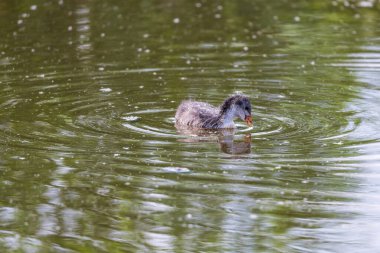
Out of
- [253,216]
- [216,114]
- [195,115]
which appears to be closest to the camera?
[253,216]

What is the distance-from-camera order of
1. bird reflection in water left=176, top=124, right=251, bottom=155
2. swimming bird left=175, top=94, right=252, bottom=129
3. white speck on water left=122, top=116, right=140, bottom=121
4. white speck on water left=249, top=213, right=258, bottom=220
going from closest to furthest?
1. white speck on water left=249, top=213, right=258, bottom=220
2. bird reflection in water left=176, top=124, right=251, bottom=155
3. swimming bird left=175, top=94, right=252, bottom=129
4. white speck on water left=122, top=116, right=140, bottom=121

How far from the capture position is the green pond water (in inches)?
335

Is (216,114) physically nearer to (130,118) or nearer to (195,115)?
(195,115)

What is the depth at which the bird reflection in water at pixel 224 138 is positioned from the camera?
36.5 ft

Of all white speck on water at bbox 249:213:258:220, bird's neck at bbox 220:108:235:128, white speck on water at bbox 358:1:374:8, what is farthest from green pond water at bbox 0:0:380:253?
white speck on water at bbox 358:1:374:8

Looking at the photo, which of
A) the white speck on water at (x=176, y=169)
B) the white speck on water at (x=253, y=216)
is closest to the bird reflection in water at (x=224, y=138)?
the white speck on water at (x=176, y=169)

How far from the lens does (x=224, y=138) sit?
1196 centimetres

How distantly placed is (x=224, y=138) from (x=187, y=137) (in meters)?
0.53

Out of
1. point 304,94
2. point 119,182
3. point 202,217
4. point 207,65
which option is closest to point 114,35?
point 207,65

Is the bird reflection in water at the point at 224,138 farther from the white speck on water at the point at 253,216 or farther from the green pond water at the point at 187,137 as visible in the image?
the white speck on water at the point at 253,216

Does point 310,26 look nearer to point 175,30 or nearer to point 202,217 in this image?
point 175,30

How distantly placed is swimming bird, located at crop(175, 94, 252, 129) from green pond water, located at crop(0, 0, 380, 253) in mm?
193

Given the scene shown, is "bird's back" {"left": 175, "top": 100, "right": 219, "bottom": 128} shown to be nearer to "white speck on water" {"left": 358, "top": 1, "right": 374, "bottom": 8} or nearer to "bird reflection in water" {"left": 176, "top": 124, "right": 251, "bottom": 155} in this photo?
"bird reflection in water" {"left": 176, "top": 124, "right": 251, "bottom": 155}

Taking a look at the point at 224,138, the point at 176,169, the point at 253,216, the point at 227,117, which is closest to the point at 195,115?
the point at 227,117
